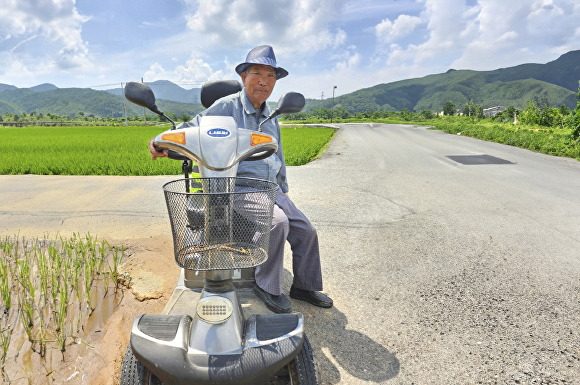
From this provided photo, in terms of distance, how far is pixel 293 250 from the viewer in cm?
253

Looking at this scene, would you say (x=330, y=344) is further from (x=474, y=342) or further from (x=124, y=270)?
(x=124, y=270)

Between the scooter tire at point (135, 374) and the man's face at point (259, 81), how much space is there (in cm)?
158

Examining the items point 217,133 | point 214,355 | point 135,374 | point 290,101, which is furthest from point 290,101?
point 135,374

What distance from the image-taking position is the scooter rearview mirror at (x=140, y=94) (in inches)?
66.7

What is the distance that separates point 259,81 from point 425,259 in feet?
7.51

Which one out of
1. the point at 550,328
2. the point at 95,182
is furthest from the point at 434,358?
the point at 95,182

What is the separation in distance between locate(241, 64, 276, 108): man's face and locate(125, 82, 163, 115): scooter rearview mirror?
0.78 m

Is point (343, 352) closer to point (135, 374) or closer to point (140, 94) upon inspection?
point (135, 374)

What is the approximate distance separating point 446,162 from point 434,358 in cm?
867

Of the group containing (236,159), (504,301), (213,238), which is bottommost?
(504,301)

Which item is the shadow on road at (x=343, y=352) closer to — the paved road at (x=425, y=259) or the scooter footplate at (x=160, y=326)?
the paved road at (x=425, y=259)

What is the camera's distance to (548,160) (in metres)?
10.4

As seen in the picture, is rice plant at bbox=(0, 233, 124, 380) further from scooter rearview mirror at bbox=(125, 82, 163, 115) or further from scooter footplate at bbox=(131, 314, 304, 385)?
scooter rearview mirror at bbox=(125, 82, 163, 115)

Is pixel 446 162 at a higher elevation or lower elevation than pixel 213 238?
lower
